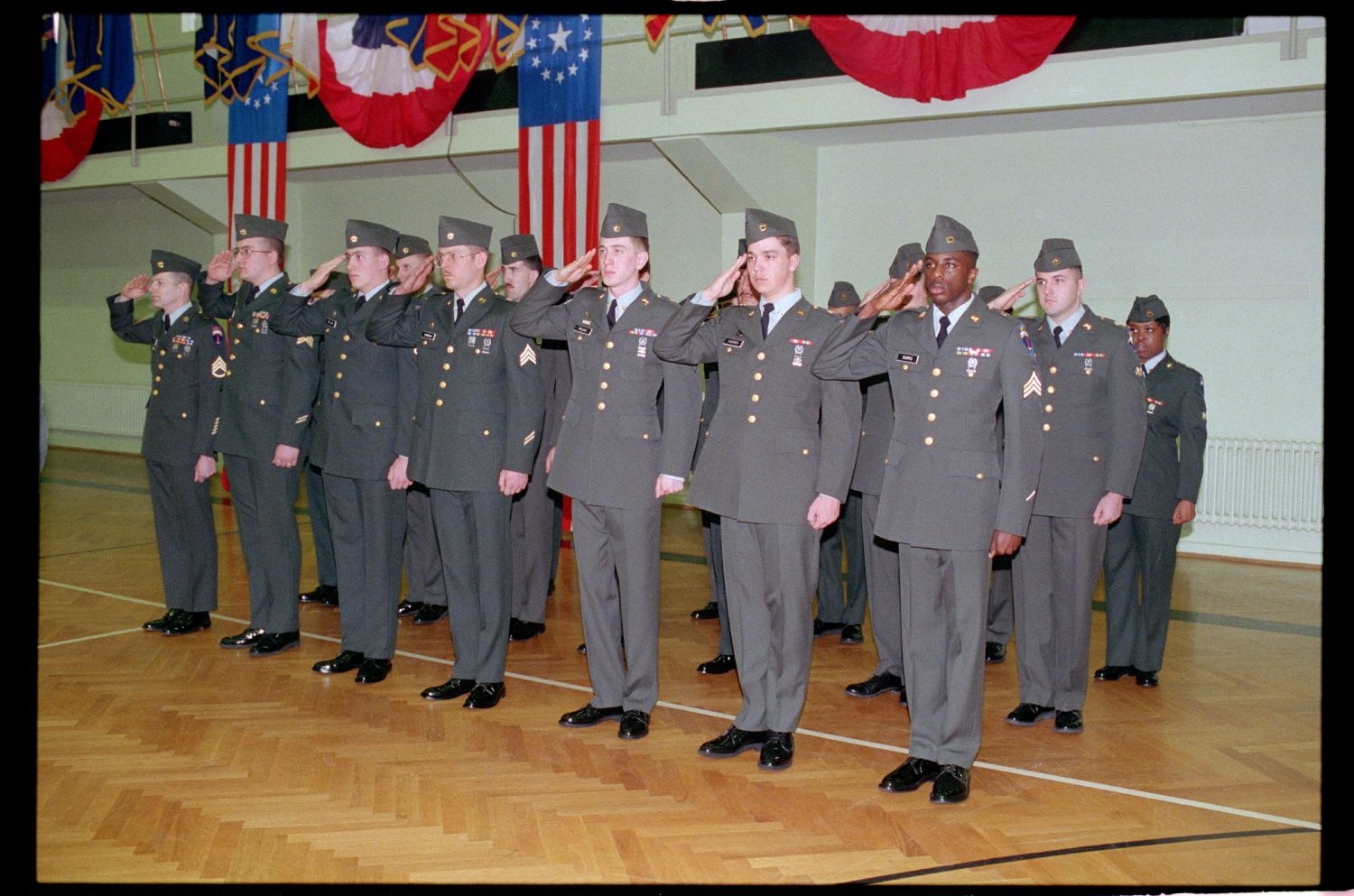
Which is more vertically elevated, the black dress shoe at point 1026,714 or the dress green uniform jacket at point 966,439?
the dress green uniform jacket at point 966,439

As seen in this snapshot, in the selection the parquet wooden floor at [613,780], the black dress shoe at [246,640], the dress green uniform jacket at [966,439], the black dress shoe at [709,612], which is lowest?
the parquet wooden floor at [613,780]

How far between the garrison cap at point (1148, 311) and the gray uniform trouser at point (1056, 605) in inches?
47.6

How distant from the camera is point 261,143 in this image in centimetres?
1011

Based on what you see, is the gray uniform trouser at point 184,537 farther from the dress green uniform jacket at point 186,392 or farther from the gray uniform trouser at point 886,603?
the gray uniform trouser at point 886,603

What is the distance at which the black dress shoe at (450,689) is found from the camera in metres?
4.60

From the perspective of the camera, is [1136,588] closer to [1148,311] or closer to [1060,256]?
[1148,311]

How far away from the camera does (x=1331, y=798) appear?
8.05ft

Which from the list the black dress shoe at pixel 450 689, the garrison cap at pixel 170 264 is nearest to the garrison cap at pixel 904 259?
the black dress shoe at pixel 450 689

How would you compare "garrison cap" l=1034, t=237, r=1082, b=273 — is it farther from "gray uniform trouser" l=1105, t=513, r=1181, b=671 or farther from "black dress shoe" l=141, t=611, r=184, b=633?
"black dress shoe" l=141, t=611, r=184, b=633

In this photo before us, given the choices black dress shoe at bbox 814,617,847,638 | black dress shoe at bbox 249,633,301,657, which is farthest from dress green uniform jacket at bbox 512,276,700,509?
black dress shoe at bbox 814,617,847,638

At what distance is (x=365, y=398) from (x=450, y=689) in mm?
1206

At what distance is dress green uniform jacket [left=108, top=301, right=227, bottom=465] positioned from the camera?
5.50m

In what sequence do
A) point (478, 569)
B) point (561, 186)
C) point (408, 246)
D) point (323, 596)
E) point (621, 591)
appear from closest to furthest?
point (621, 591) < point (478, 569) < point (408, 246) < point (323, 596) < point (561, 186)

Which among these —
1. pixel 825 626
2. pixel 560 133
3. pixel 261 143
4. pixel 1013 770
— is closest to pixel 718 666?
pixel 825 626
